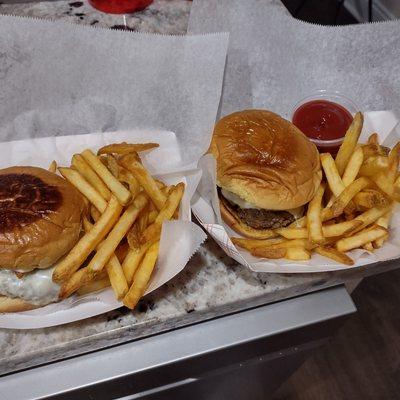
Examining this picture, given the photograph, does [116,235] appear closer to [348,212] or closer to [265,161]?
[265,161]

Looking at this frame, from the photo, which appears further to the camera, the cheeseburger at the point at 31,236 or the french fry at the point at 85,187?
the french fry at the point at 85,187

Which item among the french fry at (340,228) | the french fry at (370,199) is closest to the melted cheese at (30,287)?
the french fry at (340,228)

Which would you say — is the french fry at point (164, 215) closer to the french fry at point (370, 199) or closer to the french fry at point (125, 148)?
the french fry at point (125, 148)

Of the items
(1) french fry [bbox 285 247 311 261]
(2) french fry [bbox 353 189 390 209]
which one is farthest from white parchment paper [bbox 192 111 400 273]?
(2) french fry [bbox 353 189 390 209]

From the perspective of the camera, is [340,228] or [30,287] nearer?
[30,287]

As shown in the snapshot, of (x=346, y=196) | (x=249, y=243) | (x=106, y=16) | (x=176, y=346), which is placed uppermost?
(x=106, y=16)

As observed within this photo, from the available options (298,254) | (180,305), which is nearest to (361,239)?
(298,254)

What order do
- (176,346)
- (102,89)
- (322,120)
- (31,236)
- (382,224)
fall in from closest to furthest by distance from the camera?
(31,236) < (176,346) < (382,224) < (102,89) < (322,120)
